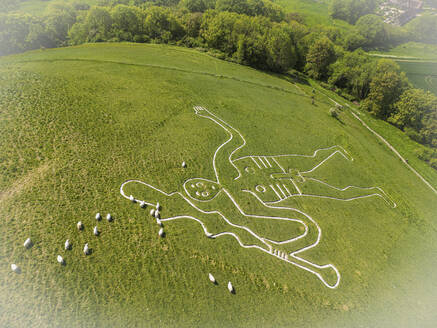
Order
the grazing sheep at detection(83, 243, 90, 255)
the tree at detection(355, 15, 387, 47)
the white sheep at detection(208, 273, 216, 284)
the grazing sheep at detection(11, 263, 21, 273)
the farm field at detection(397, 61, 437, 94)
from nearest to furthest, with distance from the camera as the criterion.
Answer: the grazing sheep at detection(11, 263, 21, 273), the grazing sheep at detection(83, 243, 90, 255), the white sheep at detection(208, 273, 216, 284), the farm field at detection(397, 61, 437, 94), the tree at detection(355, 15, 387, 47)

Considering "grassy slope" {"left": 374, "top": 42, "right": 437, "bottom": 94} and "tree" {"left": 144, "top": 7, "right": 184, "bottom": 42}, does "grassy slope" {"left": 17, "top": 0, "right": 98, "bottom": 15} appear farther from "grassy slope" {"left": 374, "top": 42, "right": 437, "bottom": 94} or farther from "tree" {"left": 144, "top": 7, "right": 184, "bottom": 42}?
"grassy slope" {"left": 374, "top": 42, "right": 437, "bottom": 94}

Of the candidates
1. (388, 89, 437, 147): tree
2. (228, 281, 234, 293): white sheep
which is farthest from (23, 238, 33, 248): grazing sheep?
(388, 89, 437, 147): tree

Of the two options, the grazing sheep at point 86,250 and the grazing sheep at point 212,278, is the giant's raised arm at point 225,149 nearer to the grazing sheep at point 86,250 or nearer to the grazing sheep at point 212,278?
the grazing sheep at point 212,278

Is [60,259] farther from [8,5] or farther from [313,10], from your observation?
[313,10]

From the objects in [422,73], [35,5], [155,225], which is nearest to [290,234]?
[155,225]

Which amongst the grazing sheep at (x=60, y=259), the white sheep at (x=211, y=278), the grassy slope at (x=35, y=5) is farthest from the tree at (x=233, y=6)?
the grazing sheep at (x=60, y=259)

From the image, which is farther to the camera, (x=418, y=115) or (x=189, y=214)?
(x=418, y=115)

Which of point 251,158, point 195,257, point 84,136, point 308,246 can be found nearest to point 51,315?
point 195,257
